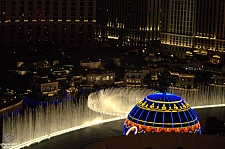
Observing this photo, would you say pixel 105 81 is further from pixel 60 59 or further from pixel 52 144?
pixel 52 144

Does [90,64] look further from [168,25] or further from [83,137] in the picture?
[83,137]

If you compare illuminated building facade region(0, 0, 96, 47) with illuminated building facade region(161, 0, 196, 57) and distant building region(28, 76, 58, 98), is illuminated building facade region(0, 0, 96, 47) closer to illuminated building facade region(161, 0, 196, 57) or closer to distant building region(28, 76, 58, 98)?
illuminated building facade region(161, 0, 196, 57)

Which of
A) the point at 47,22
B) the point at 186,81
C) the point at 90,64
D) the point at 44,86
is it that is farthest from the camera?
the point at 47,22

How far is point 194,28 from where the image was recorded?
54906 millimetres

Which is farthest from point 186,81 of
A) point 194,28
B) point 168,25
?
point 168,25

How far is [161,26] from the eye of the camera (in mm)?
59594

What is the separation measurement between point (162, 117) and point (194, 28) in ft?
124

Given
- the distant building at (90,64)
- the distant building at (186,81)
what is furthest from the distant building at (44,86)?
the distant building at (186,81)

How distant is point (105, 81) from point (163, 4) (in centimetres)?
2401

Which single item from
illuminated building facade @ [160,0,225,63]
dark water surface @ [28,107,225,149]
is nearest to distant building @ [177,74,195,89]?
dark water surface @ [28,107,225,149]

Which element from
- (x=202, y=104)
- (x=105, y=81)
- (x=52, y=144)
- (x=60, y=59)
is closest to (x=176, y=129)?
(x=52, y=144)

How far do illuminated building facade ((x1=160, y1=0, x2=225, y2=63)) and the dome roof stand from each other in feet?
102

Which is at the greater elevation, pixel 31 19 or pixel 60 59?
pixel 31 19

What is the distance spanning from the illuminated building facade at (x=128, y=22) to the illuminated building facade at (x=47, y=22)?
6841 millimetres
